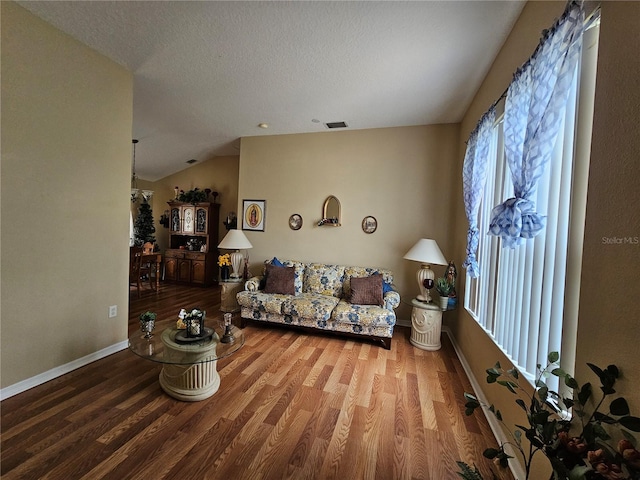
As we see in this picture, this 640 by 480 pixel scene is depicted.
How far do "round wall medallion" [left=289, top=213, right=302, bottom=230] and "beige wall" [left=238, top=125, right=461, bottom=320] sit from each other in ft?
0.22

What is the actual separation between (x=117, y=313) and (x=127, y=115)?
206cm

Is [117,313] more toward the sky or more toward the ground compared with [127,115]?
more toward the ground

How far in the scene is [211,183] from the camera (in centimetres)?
629

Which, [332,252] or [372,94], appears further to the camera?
[332,252]

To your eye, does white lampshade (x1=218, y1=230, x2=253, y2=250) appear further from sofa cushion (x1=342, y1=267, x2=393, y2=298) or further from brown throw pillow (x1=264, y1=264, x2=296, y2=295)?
sofa cushion (x1=342, y1=267, x2=393, y2=298)

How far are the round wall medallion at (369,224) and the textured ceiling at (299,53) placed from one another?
1.39 meters

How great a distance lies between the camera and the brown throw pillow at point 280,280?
3.77 metres

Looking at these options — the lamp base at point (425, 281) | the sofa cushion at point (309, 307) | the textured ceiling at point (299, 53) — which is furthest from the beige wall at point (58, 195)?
the lamp base at point (425, 281)

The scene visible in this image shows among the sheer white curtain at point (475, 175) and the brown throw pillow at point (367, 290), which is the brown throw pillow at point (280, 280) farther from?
the sheer white curtain at point (475, 175)

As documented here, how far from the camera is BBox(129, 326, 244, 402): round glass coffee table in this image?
6.56 feet

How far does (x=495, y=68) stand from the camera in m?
2.31

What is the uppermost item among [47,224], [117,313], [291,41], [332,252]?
[291,41]

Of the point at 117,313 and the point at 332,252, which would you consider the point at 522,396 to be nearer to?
the point at 332,252

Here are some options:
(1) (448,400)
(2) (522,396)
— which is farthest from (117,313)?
(2) (522,396)
